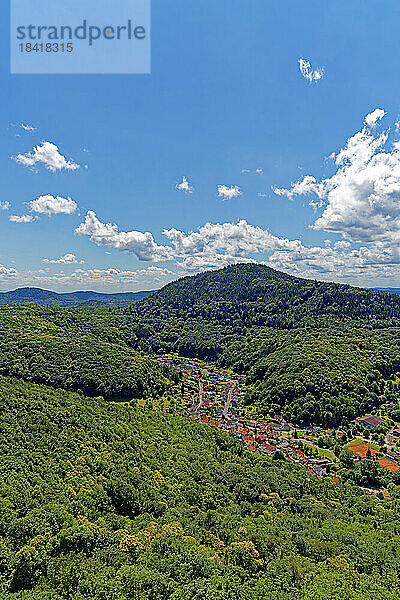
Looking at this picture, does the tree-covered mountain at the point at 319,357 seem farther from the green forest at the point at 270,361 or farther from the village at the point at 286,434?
the village at the point at 286,434

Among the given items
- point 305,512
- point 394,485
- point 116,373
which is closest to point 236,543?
point 305,512

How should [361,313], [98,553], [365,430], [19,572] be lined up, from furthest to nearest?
1. [361,313]
2. [365,430]
3. [98,553]
4. [19,572]

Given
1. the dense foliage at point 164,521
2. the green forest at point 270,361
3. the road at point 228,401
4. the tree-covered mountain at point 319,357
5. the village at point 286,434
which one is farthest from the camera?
the tree-covered mountain at point 319,357

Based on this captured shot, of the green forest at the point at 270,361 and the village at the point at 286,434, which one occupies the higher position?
the green forest at the point at 270,361

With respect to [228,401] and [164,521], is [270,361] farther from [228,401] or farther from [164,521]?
[164,521]

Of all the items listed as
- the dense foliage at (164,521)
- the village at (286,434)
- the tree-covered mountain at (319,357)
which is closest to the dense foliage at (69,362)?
the village at (286,434)

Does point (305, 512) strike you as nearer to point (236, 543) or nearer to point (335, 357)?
point (236, 543)

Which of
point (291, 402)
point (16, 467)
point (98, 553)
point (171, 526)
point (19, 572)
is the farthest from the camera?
point (291, 402)

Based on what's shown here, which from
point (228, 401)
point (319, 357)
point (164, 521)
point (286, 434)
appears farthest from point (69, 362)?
point (319, 357)
